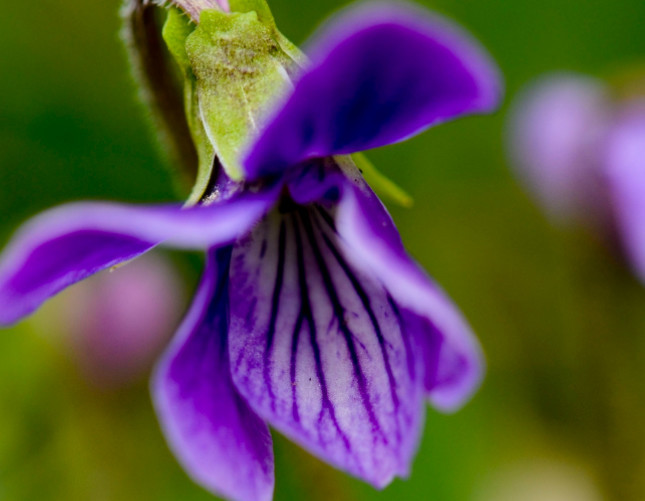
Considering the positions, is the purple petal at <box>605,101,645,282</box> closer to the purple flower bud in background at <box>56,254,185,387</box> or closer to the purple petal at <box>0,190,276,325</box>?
the purple flower bud in background at <box>56,254,185,387</box>

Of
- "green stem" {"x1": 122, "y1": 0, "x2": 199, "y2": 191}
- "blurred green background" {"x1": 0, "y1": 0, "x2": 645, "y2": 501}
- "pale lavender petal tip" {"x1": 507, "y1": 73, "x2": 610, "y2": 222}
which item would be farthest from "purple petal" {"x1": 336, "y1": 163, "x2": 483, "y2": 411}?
"pale lavender petal tip" {"x1": 507, "y1": 73, "x2": 610, "y2": 222}

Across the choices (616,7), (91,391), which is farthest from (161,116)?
(616,7)

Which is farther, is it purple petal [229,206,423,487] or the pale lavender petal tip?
the pale lavender petal tip

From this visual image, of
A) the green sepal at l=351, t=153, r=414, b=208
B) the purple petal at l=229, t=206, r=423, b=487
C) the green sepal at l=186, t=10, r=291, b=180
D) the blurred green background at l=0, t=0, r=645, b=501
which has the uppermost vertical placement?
the green sepal at l=186, t=10, r=291, b=180

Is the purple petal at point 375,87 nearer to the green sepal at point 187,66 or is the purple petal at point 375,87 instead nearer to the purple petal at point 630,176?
the green sepal at point 187,66

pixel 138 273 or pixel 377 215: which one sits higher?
pixel 377 215

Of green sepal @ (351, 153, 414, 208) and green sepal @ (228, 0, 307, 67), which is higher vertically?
green sepal @ (228, 0, 307, 67)

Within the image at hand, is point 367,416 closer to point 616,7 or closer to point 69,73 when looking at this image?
point 69,73
